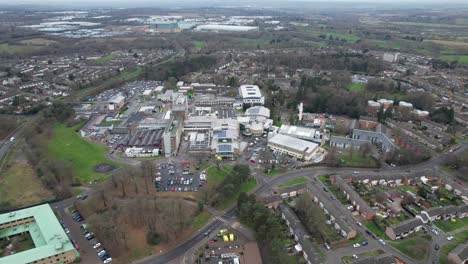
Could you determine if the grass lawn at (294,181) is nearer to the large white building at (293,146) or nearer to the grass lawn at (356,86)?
the large white building at (293,146)

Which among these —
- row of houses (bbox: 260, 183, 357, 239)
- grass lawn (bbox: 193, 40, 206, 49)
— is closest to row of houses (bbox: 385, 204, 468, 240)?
row of houses (bbox: 260, 183, 357, 239)

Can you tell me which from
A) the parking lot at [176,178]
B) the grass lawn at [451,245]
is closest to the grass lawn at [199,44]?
the parking lot at [176,178]

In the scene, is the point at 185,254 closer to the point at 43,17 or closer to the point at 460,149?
the point at 460,149

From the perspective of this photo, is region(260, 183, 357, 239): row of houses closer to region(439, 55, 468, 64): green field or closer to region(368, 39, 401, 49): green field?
region(439, 55, 468, 64): green field

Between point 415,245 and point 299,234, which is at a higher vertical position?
point 299,234

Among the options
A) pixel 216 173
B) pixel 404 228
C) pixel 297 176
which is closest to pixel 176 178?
pixel 216 173

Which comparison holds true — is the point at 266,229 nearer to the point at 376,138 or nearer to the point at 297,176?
the point at 297,176

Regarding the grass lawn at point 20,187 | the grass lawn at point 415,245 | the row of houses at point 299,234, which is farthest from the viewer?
the grass lawn at point 20,187
